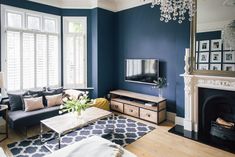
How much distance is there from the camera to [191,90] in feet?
12.3

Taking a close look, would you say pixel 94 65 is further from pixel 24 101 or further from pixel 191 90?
pixel 191 90

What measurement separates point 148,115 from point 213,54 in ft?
6.49

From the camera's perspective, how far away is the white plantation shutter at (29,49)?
13.8 feet

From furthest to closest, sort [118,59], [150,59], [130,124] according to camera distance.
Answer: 1. [118,59]
2. [150,59]
3. [130,124]

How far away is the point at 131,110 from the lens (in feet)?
15.4

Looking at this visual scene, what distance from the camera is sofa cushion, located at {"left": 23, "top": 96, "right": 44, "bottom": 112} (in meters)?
3.81

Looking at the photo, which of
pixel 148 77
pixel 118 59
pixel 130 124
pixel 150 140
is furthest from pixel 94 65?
pixel 150 140

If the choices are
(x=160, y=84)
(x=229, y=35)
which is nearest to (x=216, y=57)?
(x=229, y=35)

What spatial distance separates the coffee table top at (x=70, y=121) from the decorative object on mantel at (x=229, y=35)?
2.68 m

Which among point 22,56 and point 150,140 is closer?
point 150,140

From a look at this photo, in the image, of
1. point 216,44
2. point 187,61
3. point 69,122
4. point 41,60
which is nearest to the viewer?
point 69,122

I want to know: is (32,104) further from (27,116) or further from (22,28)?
(22,28)

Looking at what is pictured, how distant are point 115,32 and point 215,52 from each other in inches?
124

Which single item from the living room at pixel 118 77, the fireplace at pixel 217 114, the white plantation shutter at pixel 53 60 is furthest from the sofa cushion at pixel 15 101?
the fireplace at pixel 217 114
